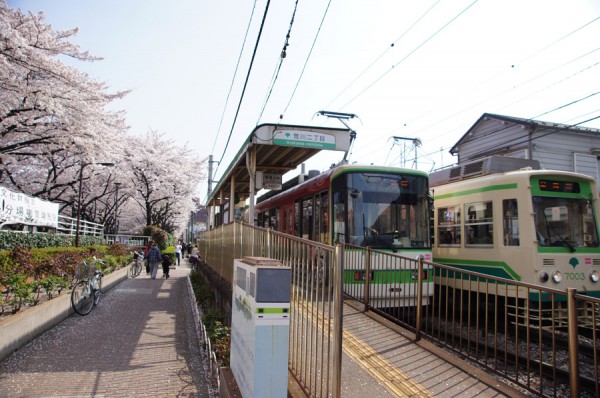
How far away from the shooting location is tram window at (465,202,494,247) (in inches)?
360

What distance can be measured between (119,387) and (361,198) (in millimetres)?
5184

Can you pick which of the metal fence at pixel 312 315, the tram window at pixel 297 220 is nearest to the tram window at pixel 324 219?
the tram window at pixel 297 220

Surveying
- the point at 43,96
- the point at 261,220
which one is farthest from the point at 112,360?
the point at 43,96

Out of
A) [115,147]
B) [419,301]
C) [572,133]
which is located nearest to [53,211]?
[115,147]

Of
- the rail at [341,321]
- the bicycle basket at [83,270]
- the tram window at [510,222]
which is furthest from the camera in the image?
the bicycle basket at [83,270]

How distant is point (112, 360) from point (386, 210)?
553cm

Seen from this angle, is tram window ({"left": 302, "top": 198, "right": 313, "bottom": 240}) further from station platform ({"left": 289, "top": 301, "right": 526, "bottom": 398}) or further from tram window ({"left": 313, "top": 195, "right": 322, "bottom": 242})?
station platform ({"left": 289, "top": 301, "right": 526, "bottom": 398})

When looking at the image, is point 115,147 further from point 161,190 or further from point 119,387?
point 119,387

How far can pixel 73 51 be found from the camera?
15.5 m

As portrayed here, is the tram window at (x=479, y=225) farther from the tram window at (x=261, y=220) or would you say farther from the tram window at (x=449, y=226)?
the tram window at (x=261, y=220)

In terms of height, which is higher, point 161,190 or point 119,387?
point 161,190

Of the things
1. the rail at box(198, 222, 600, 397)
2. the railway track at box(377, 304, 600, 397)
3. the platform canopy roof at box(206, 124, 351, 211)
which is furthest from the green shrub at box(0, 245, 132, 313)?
the railway track at box(377, 304, 600, 397)

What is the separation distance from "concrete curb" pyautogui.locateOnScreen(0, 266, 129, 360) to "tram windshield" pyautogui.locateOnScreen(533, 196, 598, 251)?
923cm

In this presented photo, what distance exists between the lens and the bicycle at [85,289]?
951 cm
